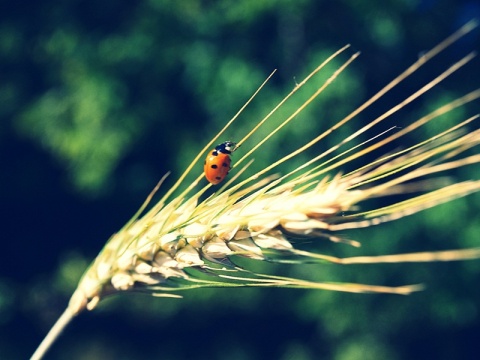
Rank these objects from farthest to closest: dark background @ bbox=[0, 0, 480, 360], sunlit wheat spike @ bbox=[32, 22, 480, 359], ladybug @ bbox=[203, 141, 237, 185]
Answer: dark background @ bbox=[0, 0, 480, 360] < ladybug @ bbox=[203, 141, 237, 185] < sunlit wheat spike @ bbox=[32, 22, 480, 359]

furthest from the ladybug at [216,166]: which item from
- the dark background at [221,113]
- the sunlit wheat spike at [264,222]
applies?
the dark background at [221,113]

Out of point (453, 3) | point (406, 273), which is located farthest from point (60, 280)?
point (453, 3)

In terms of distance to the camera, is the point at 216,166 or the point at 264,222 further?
the point at 216,166

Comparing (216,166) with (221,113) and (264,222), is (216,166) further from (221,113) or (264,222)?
(221,113)

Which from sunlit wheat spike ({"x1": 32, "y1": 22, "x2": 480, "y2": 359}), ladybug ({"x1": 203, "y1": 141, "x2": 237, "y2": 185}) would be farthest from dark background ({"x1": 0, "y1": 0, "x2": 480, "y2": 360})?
sunlit wheat spike ({"x1": 32, "y1": 22, "x2": 480, "y2": 359})

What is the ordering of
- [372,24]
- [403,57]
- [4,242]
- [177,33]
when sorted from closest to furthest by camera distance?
[372,24]
[177,33]
[403,57]
[4,242]

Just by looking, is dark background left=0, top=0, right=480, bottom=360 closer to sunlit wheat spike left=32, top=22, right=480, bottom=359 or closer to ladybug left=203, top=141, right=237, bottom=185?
ladybug left=203, top=141, right=237, bottom=185

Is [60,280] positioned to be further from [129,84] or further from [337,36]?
[337,36]

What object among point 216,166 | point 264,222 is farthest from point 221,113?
point 264,222
